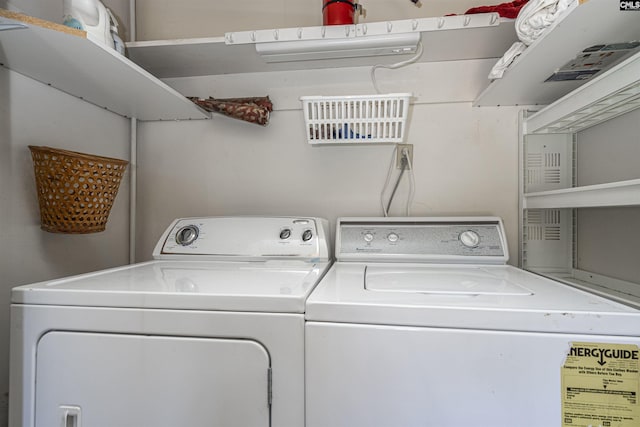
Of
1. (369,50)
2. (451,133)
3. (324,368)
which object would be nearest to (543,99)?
(451,133)

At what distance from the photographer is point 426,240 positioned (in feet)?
4.04

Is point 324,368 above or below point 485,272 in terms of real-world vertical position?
below

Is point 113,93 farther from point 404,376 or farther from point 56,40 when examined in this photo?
point 404,376

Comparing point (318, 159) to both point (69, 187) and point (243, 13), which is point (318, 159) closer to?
point (243, 13)

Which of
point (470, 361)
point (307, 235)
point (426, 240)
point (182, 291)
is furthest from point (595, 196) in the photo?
point (182, 291)

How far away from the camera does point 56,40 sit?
865 mm

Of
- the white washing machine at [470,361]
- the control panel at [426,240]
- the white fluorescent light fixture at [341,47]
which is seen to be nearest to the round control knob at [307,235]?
the control panel at [426,240]

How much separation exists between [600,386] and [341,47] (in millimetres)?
1240

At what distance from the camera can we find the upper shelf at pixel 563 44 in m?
0.78

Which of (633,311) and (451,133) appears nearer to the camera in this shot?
(633,311)

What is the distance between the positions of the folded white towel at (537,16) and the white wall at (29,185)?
1613mm

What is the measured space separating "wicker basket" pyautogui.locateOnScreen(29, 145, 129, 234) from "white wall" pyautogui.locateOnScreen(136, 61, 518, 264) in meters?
0.52

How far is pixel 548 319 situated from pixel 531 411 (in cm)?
18

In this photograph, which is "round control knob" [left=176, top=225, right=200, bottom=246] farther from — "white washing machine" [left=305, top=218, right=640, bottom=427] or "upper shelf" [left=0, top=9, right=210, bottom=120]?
"white washing machine" [left=305, top=218, right=640, bottom=427]
